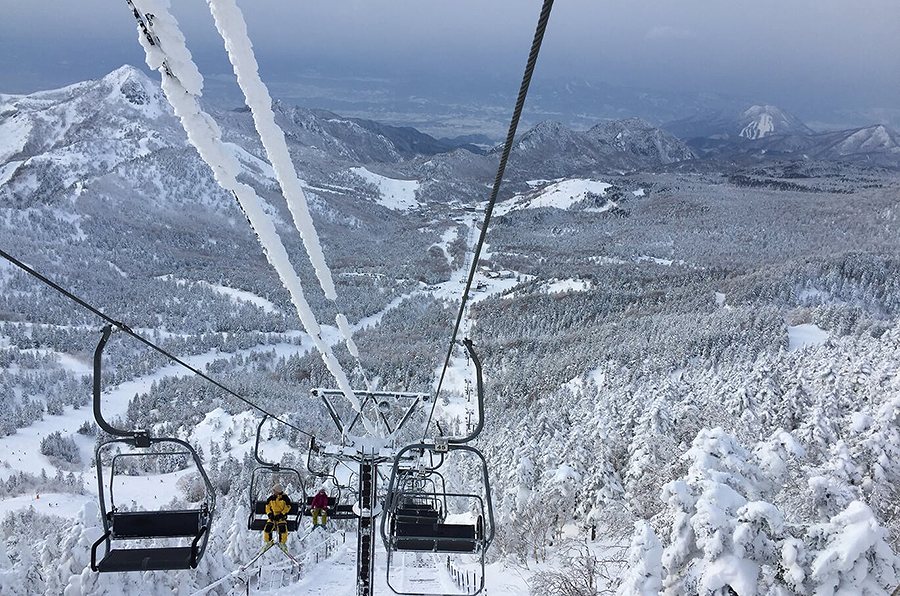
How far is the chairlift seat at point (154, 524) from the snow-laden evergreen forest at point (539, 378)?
4508mm

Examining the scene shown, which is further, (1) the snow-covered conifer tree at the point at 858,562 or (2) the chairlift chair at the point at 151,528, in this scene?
(1) the snow-covered conifer tree at the point at 858,562

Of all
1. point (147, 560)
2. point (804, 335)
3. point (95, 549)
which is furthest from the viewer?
point (804, 335)

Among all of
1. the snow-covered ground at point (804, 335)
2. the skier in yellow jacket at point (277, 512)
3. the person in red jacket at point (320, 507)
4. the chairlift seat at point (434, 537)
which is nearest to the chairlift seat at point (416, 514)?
the chairlift seat at point (434, 537)

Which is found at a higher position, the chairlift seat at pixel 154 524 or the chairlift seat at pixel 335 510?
the chairlift seat at pixel 154 524

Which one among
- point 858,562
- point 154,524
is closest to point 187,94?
point 154,524

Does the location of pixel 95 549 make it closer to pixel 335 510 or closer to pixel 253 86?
pixel 253 86

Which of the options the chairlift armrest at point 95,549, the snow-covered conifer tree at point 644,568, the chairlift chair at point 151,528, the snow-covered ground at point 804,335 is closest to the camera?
the chairlift armrest at point 95,549

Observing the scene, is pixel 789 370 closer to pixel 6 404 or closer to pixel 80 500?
pixel 80 500

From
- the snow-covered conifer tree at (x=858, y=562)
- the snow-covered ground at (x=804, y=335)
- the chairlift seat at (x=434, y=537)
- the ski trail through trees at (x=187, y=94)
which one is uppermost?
the ski trail through trees at (x=187, y=94)

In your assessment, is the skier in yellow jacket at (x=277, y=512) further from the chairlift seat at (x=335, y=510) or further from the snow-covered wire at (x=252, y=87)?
the snow-covered wire at (x=252, y=87)

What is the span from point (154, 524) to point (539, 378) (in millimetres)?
61401

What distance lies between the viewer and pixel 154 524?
6.09m

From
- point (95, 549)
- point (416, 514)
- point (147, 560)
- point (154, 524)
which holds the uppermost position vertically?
point (95, 549)

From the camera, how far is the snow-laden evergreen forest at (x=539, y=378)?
458 inches
